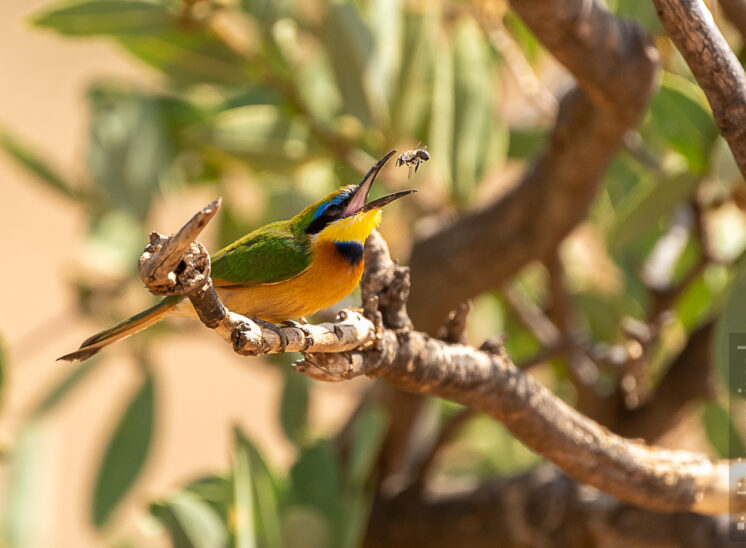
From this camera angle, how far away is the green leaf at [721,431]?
140 centimetres

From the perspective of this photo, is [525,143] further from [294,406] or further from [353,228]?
[353,228]

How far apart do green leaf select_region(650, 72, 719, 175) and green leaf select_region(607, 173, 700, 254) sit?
0.03 metres

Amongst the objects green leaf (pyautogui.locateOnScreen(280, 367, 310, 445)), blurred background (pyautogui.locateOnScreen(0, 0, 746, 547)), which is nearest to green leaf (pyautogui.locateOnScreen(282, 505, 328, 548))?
blurred background (pyautogui.locateOnScreen(0, 0, 746, 547))

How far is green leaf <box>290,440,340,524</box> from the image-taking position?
1.23m

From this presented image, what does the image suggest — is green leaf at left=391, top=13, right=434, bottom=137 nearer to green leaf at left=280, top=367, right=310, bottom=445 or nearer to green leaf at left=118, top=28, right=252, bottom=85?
green leaf at left=118, top=28, right=252, bottom=85

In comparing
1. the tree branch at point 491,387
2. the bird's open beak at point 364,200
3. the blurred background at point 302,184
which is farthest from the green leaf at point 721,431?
the bird's open beak at point 364,200

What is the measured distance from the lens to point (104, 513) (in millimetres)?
1464

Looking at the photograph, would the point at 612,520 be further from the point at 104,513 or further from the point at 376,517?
the point at 104,513

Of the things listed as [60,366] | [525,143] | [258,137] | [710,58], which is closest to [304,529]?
[258,137]

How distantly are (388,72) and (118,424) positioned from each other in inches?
29.8

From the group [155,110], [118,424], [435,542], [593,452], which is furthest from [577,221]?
[118,424]

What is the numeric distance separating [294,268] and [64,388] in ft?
2.73

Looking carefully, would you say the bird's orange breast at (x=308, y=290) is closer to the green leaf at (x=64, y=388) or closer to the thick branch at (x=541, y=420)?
the thick branch at (x=541, y=420)

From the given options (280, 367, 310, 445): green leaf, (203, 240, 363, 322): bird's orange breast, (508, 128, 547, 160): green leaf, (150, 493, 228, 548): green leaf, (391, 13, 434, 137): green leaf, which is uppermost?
(203, 240, 363, 322): bird's orange breast
